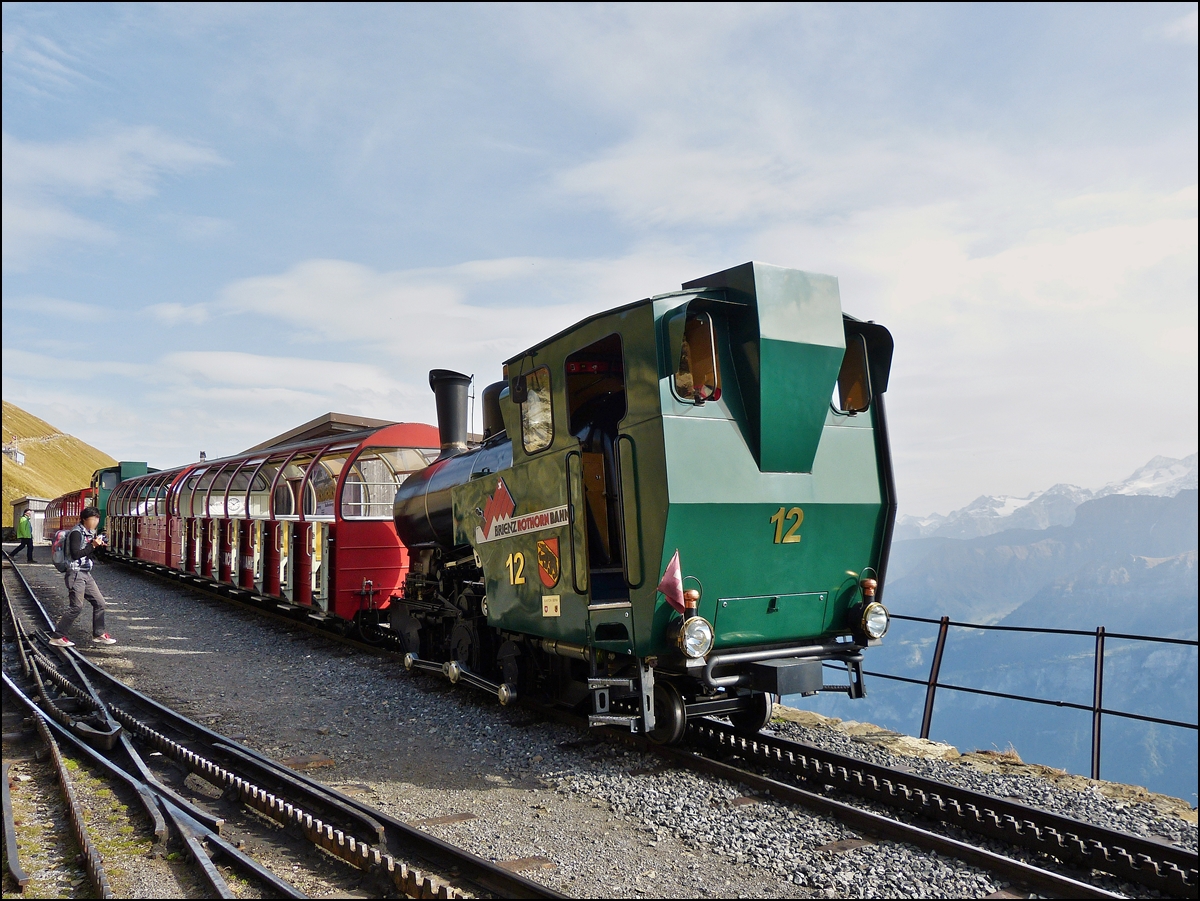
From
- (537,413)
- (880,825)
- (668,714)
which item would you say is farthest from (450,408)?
(880,825)

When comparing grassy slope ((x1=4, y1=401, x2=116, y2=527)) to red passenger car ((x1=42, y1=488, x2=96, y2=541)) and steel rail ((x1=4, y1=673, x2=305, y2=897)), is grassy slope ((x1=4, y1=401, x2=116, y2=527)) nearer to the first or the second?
red passenger car ((x1=42, y1=488, x2=96, y2=541))

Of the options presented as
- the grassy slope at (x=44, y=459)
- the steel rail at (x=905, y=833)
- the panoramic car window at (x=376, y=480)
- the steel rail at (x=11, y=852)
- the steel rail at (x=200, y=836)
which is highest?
the grassy slope at (x=44, y=459)

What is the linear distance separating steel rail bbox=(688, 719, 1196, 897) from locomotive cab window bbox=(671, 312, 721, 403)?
8.75 feet

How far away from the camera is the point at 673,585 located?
5.13 metres

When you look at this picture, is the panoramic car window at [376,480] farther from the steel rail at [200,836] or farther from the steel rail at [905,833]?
the steel rail at [905,833]

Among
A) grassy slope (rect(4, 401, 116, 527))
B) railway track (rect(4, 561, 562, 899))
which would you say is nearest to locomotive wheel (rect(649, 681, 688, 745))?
railway track (rect(4, 561, 562, 899))

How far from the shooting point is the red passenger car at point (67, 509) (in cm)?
3102

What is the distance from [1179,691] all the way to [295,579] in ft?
603

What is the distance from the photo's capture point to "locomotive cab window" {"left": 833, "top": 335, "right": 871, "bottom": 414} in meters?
6.16

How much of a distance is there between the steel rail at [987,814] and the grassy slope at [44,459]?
96.7 meters

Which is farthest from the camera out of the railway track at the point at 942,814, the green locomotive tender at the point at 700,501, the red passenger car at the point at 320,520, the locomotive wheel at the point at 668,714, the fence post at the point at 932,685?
the red passenger car at the point at 320,520

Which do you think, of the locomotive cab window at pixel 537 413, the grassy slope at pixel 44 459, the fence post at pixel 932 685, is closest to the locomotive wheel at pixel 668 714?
the locomotive cab window at pixel 537 413

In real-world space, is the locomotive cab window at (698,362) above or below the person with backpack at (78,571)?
above

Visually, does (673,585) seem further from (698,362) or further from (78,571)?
(78,571)
